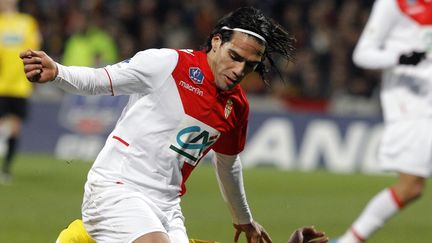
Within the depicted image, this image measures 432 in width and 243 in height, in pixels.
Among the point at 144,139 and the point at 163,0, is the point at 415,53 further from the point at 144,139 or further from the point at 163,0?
the point at 163,0

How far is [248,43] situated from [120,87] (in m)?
0.70

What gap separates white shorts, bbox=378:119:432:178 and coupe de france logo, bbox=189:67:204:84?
7.22ft

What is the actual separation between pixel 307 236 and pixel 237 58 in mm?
1194

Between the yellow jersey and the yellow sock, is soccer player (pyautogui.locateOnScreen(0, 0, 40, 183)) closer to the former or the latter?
the yellow jersey

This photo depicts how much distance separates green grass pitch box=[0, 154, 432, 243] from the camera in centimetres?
897

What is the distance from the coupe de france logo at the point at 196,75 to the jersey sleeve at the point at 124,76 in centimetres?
10

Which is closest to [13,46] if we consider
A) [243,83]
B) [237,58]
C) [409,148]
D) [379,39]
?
[243,83]

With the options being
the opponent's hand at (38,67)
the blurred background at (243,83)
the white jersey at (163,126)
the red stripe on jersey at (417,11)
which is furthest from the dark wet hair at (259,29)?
the blurred background at (243,83)

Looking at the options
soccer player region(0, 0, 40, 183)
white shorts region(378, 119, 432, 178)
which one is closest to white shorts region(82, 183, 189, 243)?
white shorts region(378, 119, 432, 178)

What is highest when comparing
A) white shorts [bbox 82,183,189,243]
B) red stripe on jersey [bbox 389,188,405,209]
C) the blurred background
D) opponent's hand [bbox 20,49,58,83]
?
opponent's hand [bbox 20,49,58,83]

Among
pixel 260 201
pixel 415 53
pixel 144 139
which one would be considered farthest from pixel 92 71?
pixel 260 201

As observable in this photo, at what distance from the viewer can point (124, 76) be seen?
16.8 ft

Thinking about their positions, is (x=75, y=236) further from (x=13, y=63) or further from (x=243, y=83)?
(x=243, y=83)

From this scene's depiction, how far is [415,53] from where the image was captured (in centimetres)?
710
